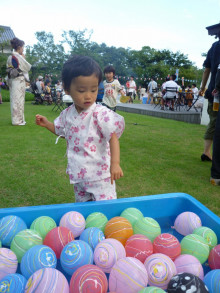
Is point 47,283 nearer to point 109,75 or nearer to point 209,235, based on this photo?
point 209,235

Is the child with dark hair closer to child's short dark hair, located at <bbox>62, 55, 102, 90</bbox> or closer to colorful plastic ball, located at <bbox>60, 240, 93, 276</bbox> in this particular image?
child's short dark hair, located at <bbox>62, 55, 102, 90</bbox>

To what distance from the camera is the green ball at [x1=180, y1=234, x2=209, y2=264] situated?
5.16 feet

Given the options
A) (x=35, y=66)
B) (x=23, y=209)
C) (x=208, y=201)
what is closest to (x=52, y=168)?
(x=23, y=209)

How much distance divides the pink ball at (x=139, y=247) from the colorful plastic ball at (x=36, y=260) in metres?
0.48

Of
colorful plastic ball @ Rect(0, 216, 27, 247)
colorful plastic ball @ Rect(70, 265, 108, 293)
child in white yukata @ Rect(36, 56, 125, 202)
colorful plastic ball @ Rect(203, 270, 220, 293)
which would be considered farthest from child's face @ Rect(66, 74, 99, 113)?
colorful plastic ball @ Rect(203, 270, 220, 293)

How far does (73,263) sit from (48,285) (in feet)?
0.85

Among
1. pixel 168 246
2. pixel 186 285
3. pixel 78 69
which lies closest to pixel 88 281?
pixel 186 285

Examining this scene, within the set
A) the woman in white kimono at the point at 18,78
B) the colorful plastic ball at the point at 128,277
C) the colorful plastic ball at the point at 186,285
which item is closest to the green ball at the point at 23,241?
the colorful plastic ball at the point at 128,277

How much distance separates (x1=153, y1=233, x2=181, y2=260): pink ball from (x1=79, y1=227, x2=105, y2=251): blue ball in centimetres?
38

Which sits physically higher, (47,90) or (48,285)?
(47,90)

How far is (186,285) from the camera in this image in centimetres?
120

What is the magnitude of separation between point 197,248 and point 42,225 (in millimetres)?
1031

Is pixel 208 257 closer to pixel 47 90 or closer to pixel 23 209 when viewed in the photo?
pixel 23 209

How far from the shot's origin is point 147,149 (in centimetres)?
457
